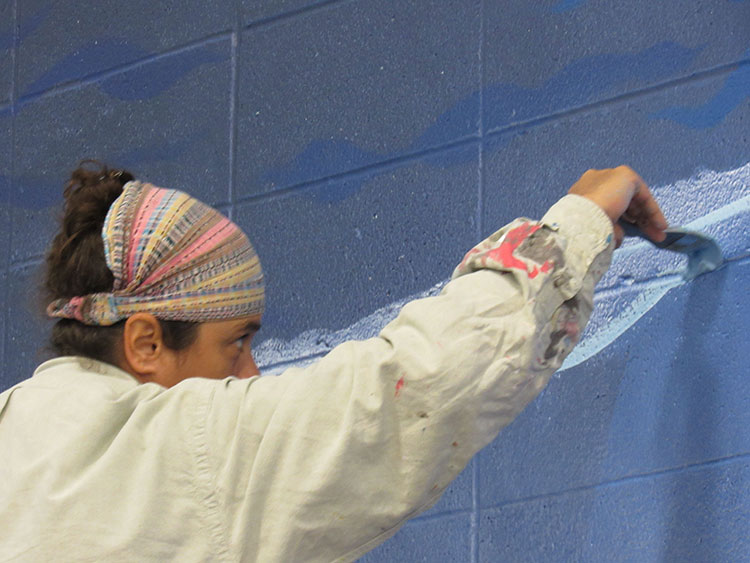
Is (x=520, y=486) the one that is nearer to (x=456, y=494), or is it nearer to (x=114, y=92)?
(x=456, y=494)

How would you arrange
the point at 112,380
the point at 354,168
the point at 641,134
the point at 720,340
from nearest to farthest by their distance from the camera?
the point at 112,380 < the point at 720,340 < the point at 641,134 < the point at 354,168

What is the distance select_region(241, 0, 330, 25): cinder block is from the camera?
2.33 meters

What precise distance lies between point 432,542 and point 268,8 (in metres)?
1.12

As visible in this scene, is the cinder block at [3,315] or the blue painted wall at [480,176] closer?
the blue painted wall at [480,176]

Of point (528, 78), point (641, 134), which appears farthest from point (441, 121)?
point (641, 134)

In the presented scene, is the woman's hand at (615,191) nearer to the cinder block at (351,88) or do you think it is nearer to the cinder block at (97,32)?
the cinder block at (351,88)

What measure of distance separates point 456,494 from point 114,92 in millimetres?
1253

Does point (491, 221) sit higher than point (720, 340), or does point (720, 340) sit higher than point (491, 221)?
point (491, 221)

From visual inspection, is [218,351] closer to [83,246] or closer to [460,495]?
[83,246]

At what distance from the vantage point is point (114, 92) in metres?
2.62

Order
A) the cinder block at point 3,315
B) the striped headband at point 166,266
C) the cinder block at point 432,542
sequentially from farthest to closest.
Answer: the cinder block at point 3,315
the cinder block at point 432,542
the striped headband at point 166,266

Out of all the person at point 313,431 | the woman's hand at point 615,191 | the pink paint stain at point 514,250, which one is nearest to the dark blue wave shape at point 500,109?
the woman's hand at point 615,191

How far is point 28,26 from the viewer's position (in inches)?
112

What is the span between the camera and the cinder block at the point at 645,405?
5.64 ft
